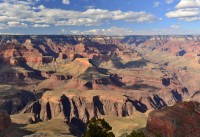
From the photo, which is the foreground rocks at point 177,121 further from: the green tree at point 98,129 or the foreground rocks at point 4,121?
the foreground rocks at point 4,121

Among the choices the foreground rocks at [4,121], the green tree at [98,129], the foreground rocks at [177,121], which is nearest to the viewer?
the green tree at [98,129]

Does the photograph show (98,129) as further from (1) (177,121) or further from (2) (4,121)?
(2) (4,121)

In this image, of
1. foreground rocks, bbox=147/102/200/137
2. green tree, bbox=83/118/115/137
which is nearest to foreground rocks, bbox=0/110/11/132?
foreground rocks, bbox=147/102/200/137

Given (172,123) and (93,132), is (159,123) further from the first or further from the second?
(93,132)

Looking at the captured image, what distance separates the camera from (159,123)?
105 m

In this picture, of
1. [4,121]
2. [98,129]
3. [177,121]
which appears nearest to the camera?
[98,129]

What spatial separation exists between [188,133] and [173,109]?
1141 centimetres

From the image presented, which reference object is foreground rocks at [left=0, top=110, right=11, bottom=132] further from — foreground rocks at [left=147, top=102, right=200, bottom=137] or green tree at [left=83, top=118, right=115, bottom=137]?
green tree at [left=83, top=118, right=115, bottom=137]

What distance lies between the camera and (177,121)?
101 meters

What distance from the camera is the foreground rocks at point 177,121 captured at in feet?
322

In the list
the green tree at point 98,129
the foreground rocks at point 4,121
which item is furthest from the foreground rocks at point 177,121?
the foreground rocks at point 4,121

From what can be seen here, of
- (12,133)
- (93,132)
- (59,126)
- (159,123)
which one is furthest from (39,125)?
(93,132)

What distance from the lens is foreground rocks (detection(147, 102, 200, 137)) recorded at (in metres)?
98.2

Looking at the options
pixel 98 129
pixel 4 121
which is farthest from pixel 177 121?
pixel 4 121
